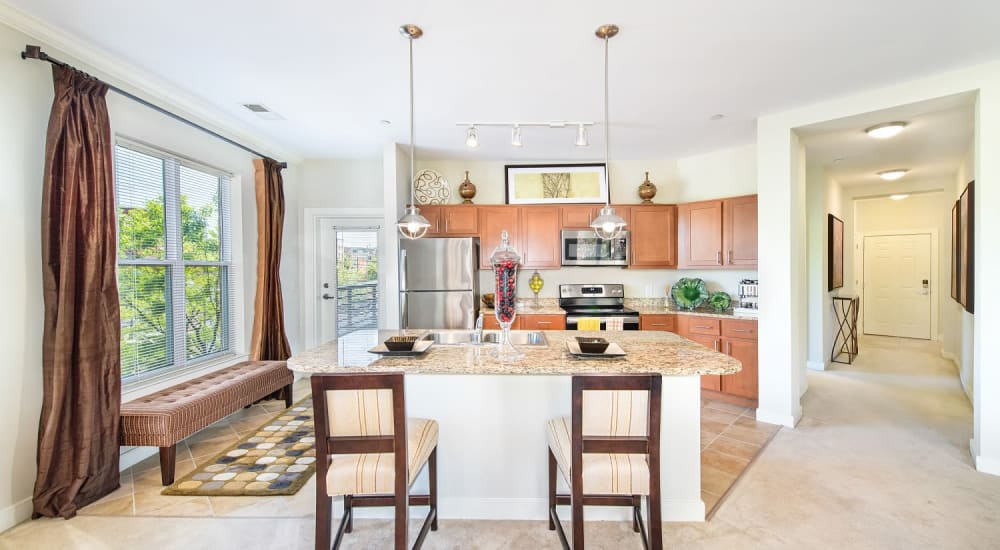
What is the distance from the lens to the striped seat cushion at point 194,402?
2430 mm

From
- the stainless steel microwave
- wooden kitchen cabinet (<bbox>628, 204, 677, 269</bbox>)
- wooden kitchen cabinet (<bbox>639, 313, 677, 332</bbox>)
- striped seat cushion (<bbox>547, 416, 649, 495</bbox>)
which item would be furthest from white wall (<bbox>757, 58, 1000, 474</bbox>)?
striped seat cushion (<bbox>547, 416, 649, 495</bbox>)

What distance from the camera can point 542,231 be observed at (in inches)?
183

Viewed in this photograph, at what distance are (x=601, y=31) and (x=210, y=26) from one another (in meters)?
2.01

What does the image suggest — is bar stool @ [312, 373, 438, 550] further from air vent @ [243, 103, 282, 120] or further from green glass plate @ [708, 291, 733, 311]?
green glass plate @ [708, 291, 733, 311]

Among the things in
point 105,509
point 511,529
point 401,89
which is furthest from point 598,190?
point 105,509

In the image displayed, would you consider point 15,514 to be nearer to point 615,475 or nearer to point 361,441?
point 361,441

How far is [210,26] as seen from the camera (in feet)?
7.04

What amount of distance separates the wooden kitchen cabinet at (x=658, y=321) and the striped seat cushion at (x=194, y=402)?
3.38 metres

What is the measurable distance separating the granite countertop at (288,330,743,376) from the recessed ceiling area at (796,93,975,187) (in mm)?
2459

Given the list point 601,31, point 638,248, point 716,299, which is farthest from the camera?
point 638,248

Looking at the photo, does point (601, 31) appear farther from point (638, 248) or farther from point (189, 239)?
point (189, 239)

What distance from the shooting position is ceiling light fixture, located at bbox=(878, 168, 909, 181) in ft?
16.2

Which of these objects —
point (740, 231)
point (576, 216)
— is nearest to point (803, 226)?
point (740, 231)

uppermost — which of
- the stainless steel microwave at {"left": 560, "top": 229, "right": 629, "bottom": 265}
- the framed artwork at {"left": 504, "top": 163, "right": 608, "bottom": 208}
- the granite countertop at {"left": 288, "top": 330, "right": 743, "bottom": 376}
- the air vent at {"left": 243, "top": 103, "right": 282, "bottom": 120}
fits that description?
the air vent at {"left": 243, "top": 103, "right": 282, "bottom": 120}
